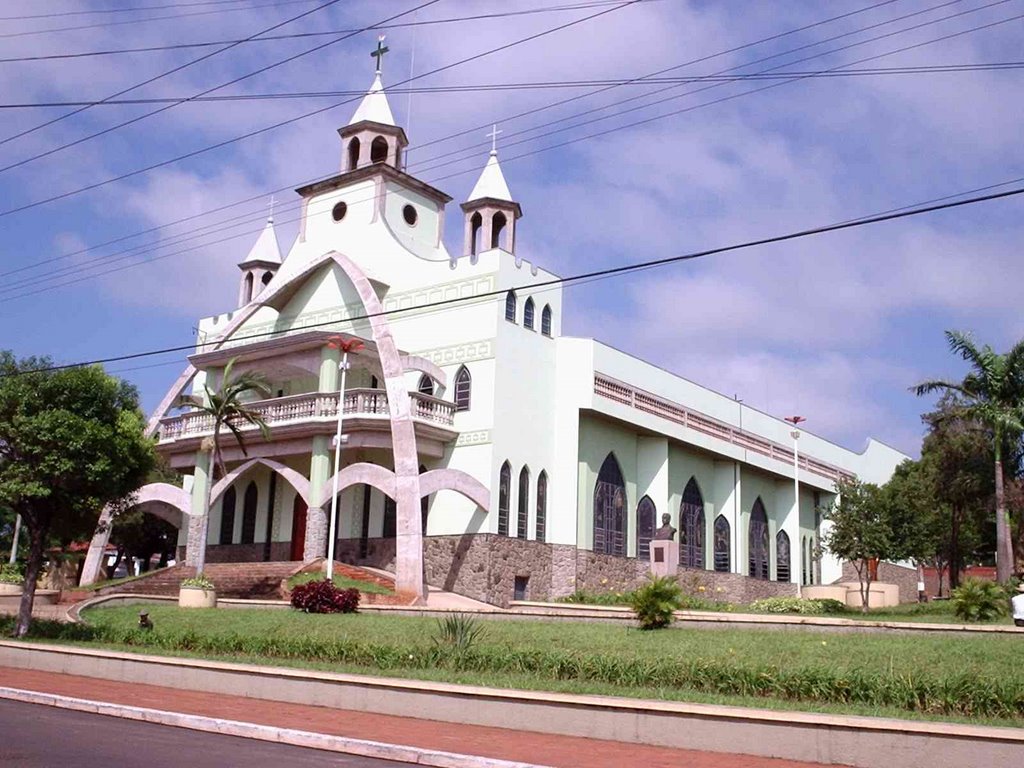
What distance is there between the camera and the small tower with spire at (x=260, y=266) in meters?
44.3

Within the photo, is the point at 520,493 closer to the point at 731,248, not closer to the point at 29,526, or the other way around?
the point at 29,526

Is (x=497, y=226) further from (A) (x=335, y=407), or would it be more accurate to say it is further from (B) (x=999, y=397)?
(B) (x=999, y=397)

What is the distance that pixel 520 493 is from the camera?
3444 centimetres

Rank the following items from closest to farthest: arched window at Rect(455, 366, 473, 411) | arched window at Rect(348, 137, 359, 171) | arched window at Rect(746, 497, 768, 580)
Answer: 1. arched window at Rect(455, 366, 473, 411)
2. arched window at Rect(348, 137, 359, 171)
3. arched window at Rect(746, 497, 768, 580)

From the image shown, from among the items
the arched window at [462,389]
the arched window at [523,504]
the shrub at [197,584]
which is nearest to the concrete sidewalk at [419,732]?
the shrub at [197,584]

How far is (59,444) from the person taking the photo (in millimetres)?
21953

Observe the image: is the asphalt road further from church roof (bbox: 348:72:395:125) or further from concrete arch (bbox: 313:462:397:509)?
church roof (bbox: 348:72:395:125)

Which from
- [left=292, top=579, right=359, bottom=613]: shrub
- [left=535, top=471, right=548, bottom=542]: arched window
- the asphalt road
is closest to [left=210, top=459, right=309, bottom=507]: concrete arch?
[left=535, top=471, right=548, bottom=542]: arched window

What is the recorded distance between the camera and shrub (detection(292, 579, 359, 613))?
24.8 meters

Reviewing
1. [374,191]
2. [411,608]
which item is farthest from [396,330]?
[411,608]

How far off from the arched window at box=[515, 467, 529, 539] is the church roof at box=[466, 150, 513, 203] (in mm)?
9685

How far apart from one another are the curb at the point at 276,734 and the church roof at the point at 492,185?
25913 millimetres

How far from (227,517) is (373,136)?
1501 cm

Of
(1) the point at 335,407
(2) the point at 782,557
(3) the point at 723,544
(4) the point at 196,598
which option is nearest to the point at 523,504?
(1) the point at 335,407
